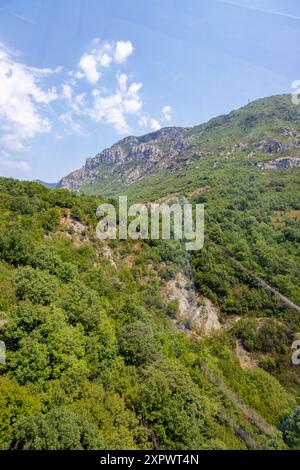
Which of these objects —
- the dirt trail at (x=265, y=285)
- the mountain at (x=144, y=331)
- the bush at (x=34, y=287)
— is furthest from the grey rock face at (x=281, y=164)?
the bush at (x=34, y=287)

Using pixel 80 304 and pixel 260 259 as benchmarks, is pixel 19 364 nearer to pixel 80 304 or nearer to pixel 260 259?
pixel 80 304

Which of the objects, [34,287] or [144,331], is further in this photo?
[144,331]

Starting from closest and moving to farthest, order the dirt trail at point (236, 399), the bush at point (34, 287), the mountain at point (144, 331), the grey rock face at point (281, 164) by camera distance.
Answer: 1. the mountain at point (144, 331)
2. the bush at point (34, 287)
3. the dirt trail at point (236, 399)
4. the grey rock face at point (281, 164)

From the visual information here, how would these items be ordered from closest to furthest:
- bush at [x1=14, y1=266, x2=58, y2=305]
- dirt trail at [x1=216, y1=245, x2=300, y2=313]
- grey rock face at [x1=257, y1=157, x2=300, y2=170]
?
1. bush at [x1=14, y1=266, x2=58, y2=305]
2. dirt trail at [x1=216, y1=245, x2=300, y2=313]
3. grey rock face at [x1=257, y1=157, x2=300, y2=170]

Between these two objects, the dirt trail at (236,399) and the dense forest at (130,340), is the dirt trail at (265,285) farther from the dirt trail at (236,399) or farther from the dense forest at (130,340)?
the dirt trail at (236,399)

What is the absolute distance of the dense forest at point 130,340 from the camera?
1430 centimetres

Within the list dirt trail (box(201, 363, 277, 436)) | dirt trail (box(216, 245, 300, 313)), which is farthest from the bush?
dirt trail (box(216, 245, 300, 313))

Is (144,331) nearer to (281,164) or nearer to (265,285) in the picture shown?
(265,285)

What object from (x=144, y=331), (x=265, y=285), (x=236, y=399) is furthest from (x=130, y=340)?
(x=265, y=285)

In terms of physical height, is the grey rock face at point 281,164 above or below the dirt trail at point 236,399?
above

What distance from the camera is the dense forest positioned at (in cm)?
1430

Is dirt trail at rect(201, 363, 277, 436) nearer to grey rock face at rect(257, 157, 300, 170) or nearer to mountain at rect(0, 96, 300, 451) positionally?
mountain at rect(0, 96, 300, 451)

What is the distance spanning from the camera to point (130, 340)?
22.0 m

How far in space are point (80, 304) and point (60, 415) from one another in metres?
9.46
